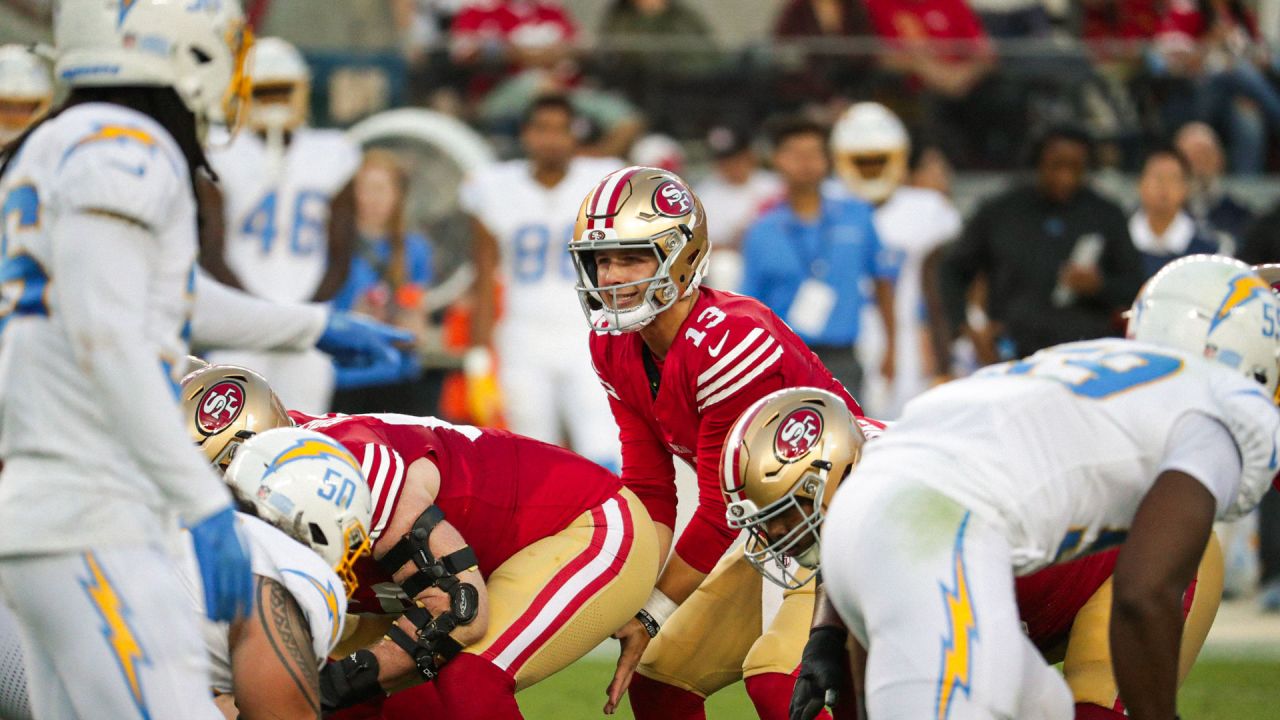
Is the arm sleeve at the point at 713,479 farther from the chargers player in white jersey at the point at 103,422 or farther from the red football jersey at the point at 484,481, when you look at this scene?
the chargers player in white jersey at the point at 103,422

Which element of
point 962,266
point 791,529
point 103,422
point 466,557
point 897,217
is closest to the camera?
point 103,422

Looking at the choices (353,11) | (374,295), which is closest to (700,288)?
(374,295)

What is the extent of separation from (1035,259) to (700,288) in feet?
13.3

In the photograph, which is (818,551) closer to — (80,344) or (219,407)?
(219,407)

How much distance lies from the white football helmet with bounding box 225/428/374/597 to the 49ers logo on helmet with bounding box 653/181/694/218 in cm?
123

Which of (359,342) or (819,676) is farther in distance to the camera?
(359,342)

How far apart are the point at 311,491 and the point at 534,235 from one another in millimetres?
5056

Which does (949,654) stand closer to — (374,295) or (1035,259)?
(1035,259)

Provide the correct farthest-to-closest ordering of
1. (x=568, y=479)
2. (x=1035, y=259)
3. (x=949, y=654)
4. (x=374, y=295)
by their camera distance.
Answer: (x=374, y=295) → (x=1035, y=259) → (x=568, y=479) → (x=949, y=654)

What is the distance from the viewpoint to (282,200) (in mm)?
8289

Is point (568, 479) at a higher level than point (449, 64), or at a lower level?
lower

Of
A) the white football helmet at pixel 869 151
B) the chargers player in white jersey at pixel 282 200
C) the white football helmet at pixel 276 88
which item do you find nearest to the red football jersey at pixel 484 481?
the chargers player in white jersey at pixel 282 200

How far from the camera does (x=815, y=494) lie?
3.97m

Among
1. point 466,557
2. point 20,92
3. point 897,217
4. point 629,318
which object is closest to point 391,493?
point 466,557
